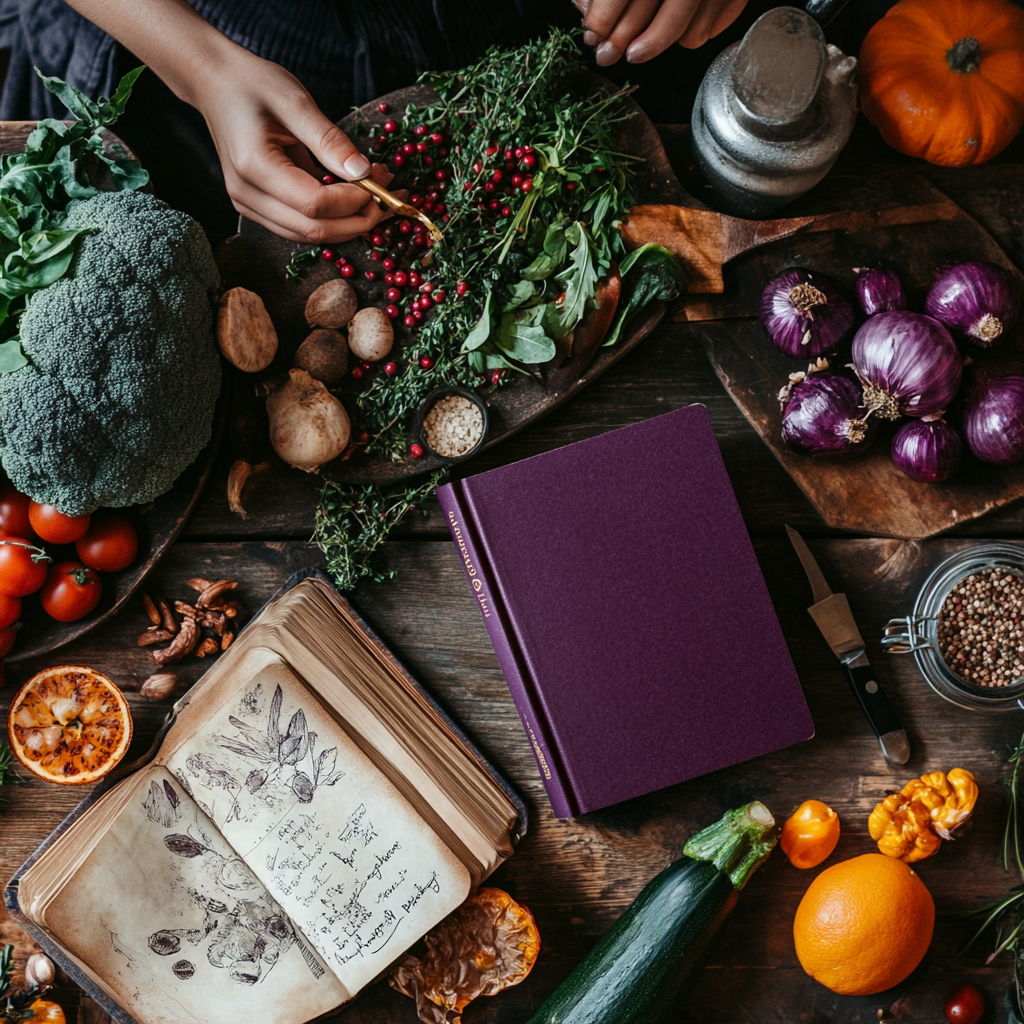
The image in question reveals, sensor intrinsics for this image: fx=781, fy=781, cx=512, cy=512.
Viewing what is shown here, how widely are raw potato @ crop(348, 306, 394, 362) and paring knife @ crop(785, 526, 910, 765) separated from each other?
A: 2.32 ft

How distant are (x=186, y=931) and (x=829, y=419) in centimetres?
117

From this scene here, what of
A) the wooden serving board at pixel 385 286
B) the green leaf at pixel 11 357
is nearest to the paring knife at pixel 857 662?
the wooden serving board at pixel 385 286

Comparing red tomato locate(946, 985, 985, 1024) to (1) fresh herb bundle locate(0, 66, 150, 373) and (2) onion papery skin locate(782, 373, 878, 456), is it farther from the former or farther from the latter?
(1) fresh herb bundle locate(0, 66, 150, 373)

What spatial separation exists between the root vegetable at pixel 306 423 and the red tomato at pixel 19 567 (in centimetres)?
37

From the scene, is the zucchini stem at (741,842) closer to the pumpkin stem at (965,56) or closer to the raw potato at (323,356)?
the raw potato at (323,356)

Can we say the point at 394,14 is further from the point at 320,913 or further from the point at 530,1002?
the point at 530,1002

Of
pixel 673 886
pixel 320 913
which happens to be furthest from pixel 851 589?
pixel 320 913

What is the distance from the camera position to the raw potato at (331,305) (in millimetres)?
1142

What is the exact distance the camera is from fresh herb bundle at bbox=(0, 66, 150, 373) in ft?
3.22

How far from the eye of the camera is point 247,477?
3.84 ft

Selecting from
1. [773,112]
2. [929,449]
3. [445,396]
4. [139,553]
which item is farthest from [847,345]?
[139,553]

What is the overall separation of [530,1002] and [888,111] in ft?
4.66

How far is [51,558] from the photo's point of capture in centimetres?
109

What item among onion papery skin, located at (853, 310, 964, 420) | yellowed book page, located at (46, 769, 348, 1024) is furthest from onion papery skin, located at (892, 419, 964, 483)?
yellowed book page, located at (46, 769, 348, 1024)
